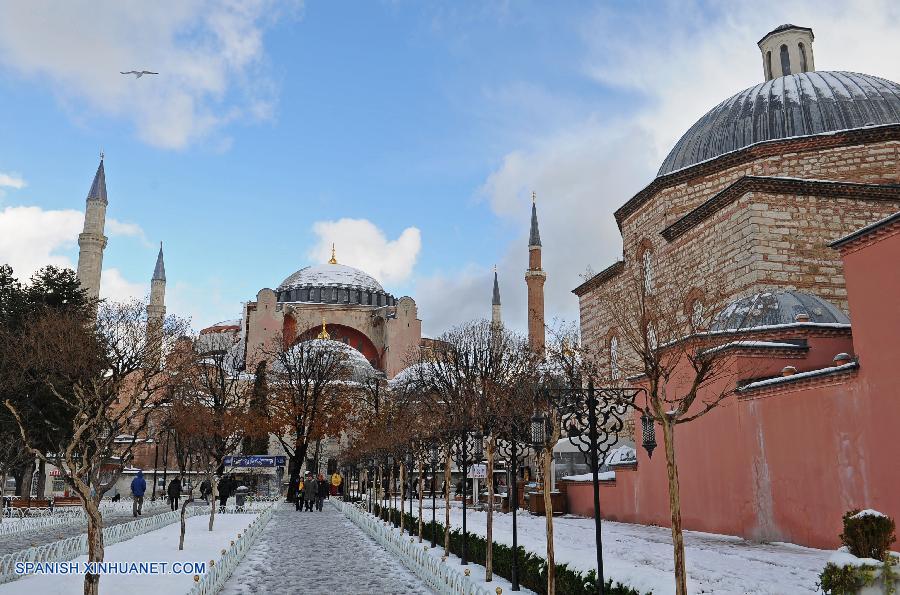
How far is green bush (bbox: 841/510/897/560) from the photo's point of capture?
15.9ft

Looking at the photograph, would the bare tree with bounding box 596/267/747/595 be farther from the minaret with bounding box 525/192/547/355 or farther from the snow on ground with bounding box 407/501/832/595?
the minaret with bounding box 525/192/547/355

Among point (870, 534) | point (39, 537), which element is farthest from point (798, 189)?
point (39, 537)

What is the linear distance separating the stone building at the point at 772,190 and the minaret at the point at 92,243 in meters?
22.8

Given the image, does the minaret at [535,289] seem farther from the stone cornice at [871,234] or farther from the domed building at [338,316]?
the stone cornice at [871,234]

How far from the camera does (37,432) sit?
19.1 metres

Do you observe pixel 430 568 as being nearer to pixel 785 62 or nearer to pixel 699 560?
pixel 699 560

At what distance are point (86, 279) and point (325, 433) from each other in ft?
42.4

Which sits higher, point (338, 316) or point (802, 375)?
point (338, 316)

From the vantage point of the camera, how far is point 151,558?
870cm

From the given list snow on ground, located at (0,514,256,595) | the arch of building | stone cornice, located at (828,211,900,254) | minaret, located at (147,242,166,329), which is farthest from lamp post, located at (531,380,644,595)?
minaret, located at (147,242,166,329)

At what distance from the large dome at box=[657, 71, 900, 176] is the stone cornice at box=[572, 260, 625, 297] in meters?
3.24

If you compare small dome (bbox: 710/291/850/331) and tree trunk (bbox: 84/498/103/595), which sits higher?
small dome (bbox: 710/291/850/331)

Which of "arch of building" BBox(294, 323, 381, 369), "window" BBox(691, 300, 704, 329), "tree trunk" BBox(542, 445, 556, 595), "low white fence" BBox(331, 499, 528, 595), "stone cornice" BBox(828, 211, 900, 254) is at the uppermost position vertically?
"arch of building" BBox(294, 323, 381, 369)

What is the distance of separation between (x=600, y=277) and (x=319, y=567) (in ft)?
52.7
